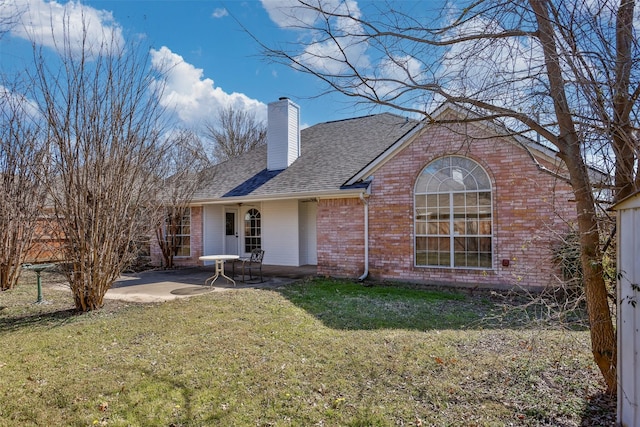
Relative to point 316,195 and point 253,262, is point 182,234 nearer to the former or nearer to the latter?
point 253,262

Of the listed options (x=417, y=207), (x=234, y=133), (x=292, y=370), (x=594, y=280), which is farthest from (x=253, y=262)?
(x=234, y=133)

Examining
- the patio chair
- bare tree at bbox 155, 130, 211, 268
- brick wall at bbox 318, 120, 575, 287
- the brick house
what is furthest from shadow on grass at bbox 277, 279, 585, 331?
bare tree at bbox 155, 130, 211, 268

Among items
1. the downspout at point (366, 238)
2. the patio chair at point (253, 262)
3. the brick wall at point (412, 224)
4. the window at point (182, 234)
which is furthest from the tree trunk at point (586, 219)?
the window at point (182, 234)

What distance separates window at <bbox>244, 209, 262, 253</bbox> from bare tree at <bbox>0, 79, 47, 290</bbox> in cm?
717

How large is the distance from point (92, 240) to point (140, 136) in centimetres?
220

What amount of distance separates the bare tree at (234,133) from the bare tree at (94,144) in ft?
79.0

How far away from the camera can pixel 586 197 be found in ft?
11.4

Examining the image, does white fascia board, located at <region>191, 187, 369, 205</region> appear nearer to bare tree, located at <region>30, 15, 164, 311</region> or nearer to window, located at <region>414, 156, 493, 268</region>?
Answer: window, located at <region>414, 156, 493, 268</region>

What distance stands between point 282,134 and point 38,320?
10.1 meters

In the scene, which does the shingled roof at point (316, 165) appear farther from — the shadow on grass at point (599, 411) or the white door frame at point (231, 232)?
the shadow on grass at point (599, 411)

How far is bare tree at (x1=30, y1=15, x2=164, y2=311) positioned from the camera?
6555 millimetres

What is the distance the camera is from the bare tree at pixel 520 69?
2.96 metres

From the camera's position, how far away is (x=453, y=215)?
368 inches

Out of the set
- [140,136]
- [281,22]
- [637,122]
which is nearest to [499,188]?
[637,122]
